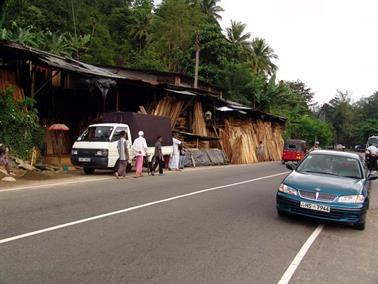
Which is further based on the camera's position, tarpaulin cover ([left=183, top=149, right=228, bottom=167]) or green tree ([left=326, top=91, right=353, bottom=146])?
green tree ([left=326, top=91, right=353, bottom=146])

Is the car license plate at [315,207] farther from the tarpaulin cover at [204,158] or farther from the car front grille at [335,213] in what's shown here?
the tarpaulin cover at [204,158]

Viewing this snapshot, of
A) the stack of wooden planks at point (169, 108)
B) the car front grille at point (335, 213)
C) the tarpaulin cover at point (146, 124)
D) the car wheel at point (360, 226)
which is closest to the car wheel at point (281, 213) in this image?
the car front grille at point (335, 213)

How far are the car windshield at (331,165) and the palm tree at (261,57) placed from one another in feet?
180

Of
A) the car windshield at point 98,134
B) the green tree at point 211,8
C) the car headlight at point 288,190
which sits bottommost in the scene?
the car headlight at point 288,190

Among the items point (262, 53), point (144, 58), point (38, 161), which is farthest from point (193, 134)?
point (262, 53)

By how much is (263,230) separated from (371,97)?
4320 inches

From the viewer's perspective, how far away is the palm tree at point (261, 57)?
64188 mm


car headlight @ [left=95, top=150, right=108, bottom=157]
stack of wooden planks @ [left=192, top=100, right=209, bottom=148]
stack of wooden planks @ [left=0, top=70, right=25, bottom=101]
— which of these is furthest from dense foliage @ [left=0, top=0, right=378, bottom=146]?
car headlight @ [left=95, top=150, right=108, bottom=157]

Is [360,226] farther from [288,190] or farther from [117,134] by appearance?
[117,134]

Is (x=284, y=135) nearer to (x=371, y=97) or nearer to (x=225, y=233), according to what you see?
(x=225, y=233)

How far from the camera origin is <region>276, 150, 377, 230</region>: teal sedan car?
8.34 m

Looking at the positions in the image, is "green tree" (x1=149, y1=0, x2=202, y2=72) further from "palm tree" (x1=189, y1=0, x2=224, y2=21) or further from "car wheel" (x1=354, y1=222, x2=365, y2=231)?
"car wheel" (x1=354, y1=222, x2=365, y2=231)

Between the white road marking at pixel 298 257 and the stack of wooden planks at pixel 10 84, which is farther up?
the stack of wooden planks at pixel 10 84

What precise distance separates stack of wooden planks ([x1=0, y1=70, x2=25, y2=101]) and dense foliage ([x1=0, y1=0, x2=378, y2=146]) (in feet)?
62.7
